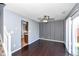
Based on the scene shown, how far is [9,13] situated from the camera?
1.96m

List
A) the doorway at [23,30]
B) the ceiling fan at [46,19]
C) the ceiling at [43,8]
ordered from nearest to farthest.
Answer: the ceiling at [43,8], the ceiling fan at [46,19], the doorway at [23,30]

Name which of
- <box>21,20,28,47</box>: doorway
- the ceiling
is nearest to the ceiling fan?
the ceiling

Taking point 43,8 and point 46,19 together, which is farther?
point 46,19

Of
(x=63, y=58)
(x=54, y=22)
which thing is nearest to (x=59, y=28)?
(x=54, y=22)

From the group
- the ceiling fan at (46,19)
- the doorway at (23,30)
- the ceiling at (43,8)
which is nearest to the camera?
the ceiling at (43,8)

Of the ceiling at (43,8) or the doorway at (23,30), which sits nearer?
the ceiling at (43,8)

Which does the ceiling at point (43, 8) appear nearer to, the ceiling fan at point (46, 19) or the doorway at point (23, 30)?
the ceiling fan at point (46, 19)

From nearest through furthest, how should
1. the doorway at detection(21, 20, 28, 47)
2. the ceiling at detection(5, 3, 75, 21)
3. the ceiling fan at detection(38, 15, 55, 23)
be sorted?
the ceiling at detection(5, 3, 75, 21), the ceiling fan at detection(38, 15, 55, 23), the doorway at detection(21, 20, 28, 47)

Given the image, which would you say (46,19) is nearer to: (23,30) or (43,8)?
(43,8)

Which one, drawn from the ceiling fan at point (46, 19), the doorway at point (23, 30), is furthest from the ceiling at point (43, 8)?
the doorway at point (23, 30)

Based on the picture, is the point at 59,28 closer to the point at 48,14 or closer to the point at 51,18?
the point at 51,18

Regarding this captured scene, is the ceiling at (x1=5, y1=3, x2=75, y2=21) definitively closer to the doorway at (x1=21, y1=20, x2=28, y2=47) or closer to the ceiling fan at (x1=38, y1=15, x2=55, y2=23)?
the ceiling fan at (x1=38, y1=15, x2=55, y2=23)

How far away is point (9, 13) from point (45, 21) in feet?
3.17

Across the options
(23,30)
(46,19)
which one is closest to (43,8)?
(46,19)
